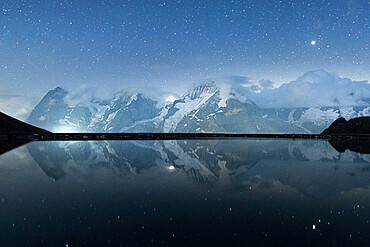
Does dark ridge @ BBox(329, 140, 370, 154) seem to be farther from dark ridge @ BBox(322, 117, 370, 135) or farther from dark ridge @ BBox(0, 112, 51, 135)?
dark ridge @ BBox(0, 112, 51, 135)

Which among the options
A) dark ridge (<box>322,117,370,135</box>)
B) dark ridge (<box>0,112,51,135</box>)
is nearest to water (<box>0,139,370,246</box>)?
dark ridge (<box>0,112,51,135</box>)

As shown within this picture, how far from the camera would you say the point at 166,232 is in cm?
1114

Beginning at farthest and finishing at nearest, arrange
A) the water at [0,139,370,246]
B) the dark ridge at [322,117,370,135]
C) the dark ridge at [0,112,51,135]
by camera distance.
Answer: the dark ridge at [322,117,370,135], the dark ridge at [0,112,51,135], the water at [0,139,370,246]

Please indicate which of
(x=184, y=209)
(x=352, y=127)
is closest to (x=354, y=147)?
(x=184, y=209)

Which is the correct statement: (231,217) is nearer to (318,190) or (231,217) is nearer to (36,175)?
(318,190)

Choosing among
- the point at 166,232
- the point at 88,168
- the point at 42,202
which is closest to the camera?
the point at 166,232

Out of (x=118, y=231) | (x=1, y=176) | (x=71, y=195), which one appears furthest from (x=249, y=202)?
(x=1, y=176)

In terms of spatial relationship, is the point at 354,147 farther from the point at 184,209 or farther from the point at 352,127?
the point at 352,127

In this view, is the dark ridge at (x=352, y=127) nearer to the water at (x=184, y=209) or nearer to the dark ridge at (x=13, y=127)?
the water at (x=184, y=209)

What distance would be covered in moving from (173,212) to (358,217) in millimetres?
9609

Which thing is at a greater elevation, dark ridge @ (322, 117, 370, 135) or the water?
dark ridge @ (322, 117, 370, 135)

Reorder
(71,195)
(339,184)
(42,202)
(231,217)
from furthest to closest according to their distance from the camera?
1. (339,184)
2. (71,195)
3. (42,202)
4. (231,217)

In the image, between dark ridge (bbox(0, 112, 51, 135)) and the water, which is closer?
the water

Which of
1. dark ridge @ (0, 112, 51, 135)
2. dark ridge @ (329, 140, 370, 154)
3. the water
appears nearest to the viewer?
the water
